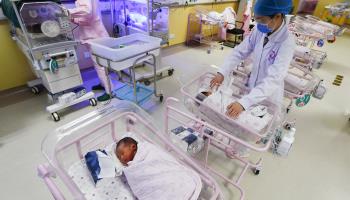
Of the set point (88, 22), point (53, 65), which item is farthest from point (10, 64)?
point (88, 22)

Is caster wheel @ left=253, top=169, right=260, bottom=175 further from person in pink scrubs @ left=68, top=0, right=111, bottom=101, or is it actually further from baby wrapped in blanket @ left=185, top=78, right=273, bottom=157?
person in pink scrubs @ left=68, top=0, right=111, bottom=101

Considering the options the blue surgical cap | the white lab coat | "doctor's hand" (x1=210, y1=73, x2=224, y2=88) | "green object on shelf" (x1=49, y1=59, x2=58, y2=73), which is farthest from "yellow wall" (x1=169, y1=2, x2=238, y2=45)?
the blue surgical cap

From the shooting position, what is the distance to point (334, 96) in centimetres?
313

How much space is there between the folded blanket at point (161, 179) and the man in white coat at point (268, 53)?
41 cm

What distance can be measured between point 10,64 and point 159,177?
2.65m

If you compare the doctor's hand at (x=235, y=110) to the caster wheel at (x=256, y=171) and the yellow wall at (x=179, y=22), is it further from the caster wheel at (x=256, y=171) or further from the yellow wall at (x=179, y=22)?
the yellow wall at (x=179, y=22)

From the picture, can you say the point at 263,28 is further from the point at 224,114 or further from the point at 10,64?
the point at 10,64

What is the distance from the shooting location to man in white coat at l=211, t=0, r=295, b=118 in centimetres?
117

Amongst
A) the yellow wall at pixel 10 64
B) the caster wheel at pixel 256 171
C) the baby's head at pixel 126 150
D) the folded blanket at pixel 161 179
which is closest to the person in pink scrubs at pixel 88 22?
the yellow wall at pixel 10 64

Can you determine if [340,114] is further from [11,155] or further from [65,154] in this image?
[11,155]

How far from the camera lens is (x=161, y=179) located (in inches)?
39.9

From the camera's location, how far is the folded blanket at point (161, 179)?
0.97 metres

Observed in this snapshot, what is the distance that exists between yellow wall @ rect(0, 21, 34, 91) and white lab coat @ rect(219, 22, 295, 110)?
8.45ft

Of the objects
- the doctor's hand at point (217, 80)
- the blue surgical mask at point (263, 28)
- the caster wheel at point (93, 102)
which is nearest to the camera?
the blue surgical mask at point (263, 28)
